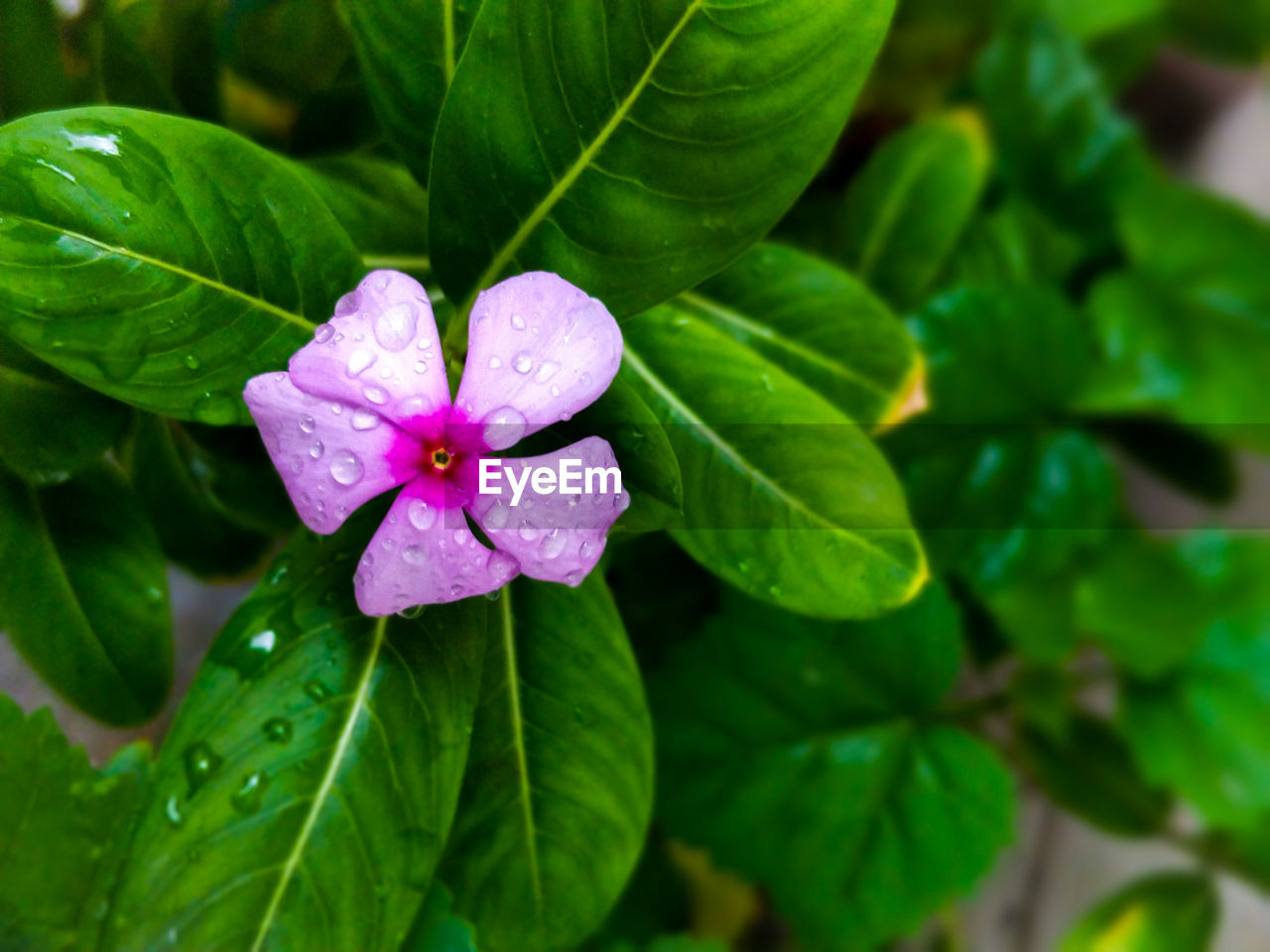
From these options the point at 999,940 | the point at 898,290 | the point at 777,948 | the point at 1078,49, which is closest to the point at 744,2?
the point at 898,290

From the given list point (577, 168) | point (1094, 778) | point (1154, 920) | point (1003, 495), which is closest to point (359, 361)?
point (577, 168)

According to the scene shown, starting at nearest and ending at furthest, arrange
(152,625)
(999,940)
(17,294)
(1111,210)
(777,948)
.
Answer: (17,294) → (152,625) → (1111,210) → (777,948) → (999,940)

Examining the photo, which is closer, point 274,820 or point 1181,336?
point 274,820

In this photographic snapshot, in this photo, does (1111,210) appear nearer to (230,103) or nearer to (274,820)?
(230,103)

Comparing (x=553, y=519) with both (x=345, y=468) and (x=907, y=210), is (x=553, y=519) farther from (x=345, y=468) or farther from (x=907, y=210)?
(x=907, y=210)

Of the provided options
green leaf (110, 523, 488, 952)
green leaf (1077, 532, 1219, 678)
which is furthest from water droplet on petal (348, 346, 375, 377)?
green leaf (1077, 532, 1219, 678)

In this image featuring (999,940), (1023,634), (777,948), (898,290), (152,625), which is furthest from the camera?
(999,940)

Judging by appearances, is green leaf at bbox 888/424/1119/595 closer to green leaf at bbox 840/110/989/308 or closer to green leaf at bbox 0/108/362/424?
green leaf at bbox 840/110/989/308
